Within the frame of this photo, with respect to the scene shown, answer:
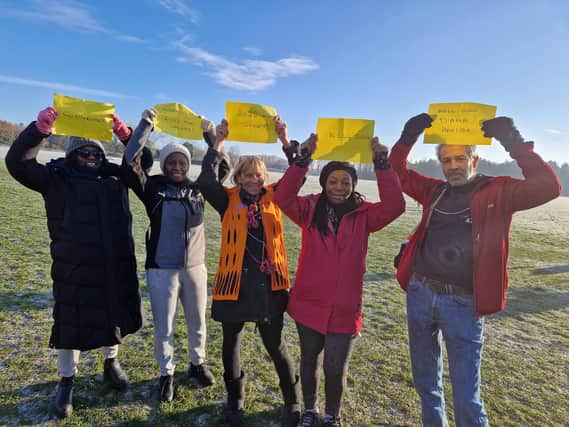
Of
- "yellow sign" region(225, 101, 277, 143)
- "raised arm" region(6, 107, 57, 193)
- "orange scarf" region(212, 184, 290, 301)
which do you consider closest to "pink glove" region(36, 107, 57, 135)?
"raised arm" region(6, 107, 57, 193)

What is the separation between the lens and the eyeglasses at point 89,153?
9.31 feet

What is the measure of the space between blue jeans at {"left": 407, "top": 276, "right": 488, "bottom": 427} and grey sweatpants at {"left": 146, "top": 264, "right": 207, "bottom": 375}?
1917 mm

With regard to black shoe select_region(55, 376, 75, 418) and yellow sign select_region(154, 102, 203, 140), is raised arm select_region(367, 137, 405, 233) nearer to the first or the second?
yellow sign select_region(154, 102, 203, 140)

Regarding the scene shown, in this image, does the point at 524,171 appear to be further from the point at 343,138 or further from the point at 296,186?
the point at 296,186

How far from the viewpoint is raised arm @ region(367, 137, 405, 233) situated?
251 centimetres

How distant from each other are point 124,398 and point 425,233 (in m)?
3.09

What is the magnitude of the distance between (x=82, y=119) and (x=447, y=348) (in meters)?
3.32

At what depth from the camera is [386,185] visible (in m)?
2.53

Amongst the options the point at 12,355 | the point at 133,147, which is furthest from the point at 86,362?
the point at 133,147

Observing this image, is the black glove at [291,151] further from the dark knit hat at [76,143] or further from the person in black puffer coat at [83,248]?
the dark knit hat at [76,143]

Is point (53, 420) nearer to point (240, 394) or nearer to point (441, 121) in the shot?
point (240, 394)

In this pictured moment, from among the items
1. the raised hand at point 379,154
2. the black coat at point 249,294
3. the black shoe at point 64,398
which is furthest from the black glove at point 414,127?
the black shoe at point 64,398

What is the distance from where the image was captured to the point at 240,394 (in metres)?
2.94

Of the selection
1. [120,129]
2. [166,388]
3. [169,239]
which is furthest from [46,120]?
[166,388]
